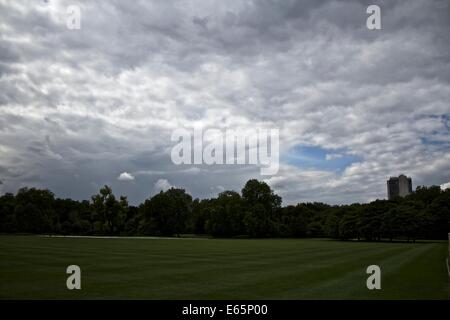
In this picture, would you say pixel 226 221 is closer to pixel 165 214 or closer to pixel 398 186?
pixel 165 214

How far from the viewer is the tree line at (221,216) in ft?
351

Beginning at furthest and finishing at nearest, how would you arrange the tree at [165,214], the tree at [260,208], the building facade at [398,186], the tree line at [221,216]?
the building facade at [398,186]
the tree at [165,214]
the tree at [260,208]
the tree line at [221,216]

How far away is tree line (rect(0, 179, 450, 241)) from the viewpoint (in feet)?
351

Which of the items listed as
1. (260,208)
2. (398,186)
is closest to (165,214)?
(260,208)

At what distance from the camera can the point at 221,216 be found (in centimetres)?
12988

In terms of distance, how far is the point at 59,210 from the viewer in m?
152

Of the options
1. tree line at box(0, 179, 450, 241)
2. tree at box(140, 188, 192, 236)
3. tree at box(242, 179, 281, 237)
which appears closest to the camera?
tree line at box(0, 179, 450, 241)

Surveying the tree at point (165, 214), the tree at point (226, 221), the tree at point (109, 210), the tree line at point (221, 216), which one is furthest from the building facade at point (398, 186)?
the tree at point (109, 210)

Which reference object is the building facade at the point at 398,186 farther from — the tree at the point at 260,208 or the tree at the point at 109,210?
the tree at the point at 109,210

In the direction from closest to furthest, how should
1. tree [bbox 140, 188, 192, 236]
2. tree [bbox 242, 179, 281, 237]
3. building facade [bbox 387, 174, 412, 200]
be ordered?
tree [bbox 242, 179, 281, 237] → tree [bbox 140, 188, 192, 236] → building facade [bbox 387, 174, 412, 200]

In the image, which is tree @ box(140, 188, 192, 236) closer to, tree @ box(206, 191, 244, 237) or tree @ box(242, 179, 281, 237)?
tree @ box(206, 191, 244, 237)

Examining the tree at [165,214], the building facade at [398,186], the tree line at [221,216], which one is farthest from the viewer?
the building facade at [398,186]

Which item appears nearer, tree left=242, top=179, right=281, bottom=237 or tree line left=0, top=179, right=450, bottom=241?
tree line left=0, top=179, right=450, bottom=241

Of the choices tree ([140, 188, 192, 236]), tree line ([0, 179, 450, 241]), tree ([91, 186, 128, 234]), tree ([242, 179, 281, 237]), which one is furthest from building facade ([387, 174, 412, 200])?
tree ([91, 186, 128, 234])
